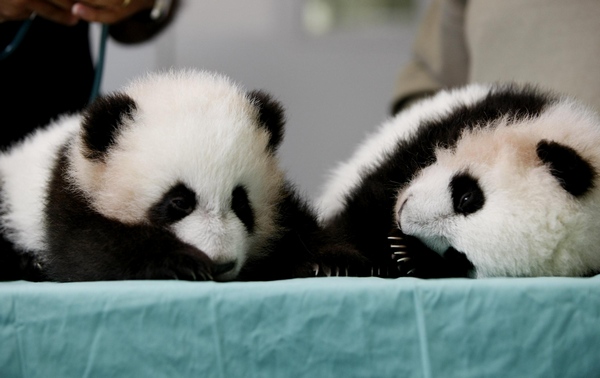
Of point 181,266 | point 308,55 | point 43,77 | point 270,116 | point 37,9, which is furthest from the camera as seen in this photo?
point 308,55

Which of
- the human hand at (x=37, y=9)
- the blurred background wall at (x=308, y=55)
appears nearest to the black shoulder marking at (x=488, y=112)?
the human hand at (x=37, y=9)

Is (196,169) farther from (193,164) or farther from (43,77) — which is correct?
(43,77)

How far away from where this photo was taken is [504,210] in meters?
1.08

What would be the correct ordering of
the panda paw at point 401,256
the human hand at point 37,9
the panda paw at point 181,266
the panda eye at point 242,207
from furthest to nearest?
1. the human hand at point 37,9
2. the panda paw at point 401,256
3. the panda eye at point 242,207
4. the panda paw at point 181,266

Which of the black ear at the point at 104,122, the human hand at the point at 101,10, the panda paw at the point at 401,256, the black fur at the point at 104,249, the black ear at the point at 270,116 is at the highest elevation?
the human hand at the point at 101,10

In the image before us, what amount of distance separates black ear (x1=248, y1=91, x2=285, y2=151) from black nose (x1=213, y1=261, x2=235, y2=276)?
268 mm

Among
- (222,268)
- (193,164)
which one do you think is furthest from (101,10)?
(222,268)

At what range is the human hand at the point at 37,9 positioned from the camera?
142cm

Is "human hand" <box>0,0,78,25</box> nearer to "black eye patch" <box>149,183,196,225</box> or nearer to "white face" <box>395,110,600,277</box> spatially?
"black eye patch" <box>149,183,196,225</box>

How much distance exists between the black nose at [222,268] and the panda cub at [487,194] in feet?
1.06

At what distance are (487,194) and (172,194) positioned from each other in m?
0.51

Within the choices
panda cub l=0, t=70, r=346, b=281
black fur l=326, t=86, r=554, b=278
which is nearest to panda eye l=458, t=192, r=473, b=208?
black fur l=326, t=86, r=554, b=278

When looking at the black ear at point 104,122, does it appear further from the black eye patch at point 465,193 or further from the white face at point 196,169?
the black eye patch at point 465,193

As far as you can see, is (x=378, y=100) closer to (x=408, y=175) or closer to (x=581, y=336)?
(x=408, y=175)
